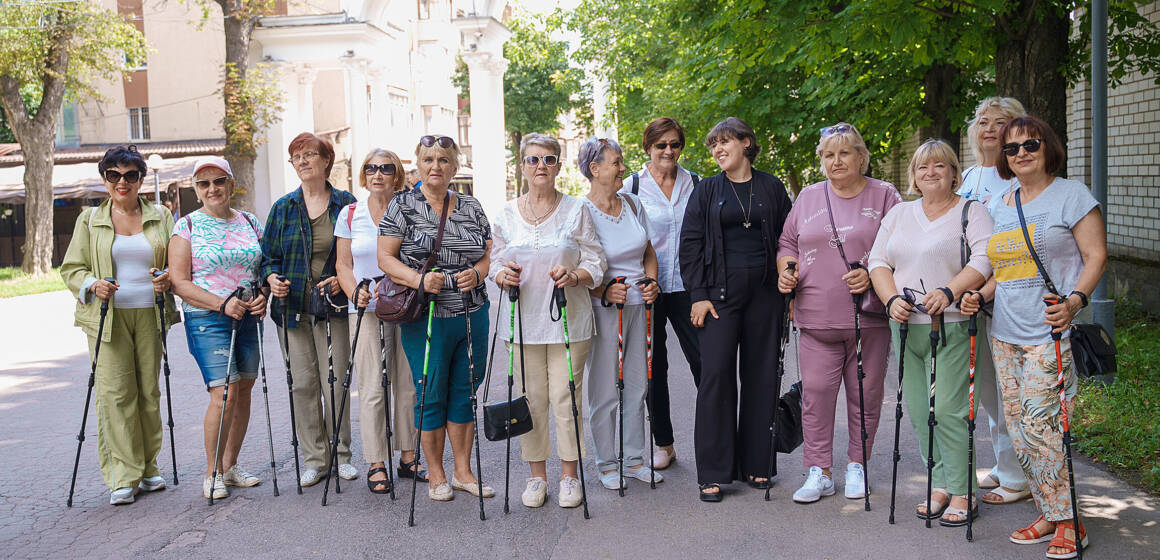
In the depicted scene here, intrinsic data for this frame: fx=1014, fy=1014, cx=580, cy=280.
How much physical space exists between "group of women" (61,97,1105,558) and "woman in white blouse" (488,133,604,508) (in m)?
0.01

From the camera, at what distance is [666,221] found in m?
6.19

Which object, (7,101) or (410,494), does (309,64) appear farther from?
(410,494)

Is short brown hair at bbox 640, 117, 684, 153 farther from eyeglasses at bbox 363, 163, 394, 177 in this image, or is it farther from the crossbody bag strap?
the crossbody bag strap

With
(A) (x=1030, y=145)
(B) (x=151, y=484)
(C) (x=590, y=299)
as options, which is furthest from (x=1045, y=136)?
(B) (x=151, y=484)

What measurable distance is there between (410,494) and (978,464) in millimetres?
3377

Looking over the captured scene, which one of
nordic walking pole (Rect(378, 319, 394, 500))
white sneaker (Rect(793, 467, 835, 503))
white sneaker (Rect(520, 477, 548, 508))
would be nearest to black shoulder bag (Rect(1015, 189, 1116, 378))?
white sneaker (Rect(793, 467, 835, 503))

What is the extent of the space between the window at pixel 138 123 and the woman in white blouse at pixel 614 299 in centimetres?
3777

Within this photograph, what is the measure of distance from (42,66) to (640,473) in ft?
77.1

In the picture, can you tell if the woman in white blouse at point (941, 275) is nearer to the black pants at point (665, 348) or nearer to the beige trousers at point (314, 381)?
the black pants at point (665, 348)

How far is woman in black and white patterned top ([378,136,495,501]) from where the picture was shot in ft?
18.1

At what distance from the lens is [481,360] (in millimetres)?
5801

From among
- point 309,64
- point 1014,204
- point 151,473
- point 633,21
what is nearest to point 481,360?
point 151,473

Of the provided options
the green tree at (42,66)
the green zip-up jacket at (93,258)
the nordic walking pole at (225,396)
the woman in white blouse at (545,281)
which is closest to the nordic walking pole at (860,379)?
the woman in white blouse at (545,281)

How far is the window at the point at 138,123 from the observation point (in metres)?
39.3
